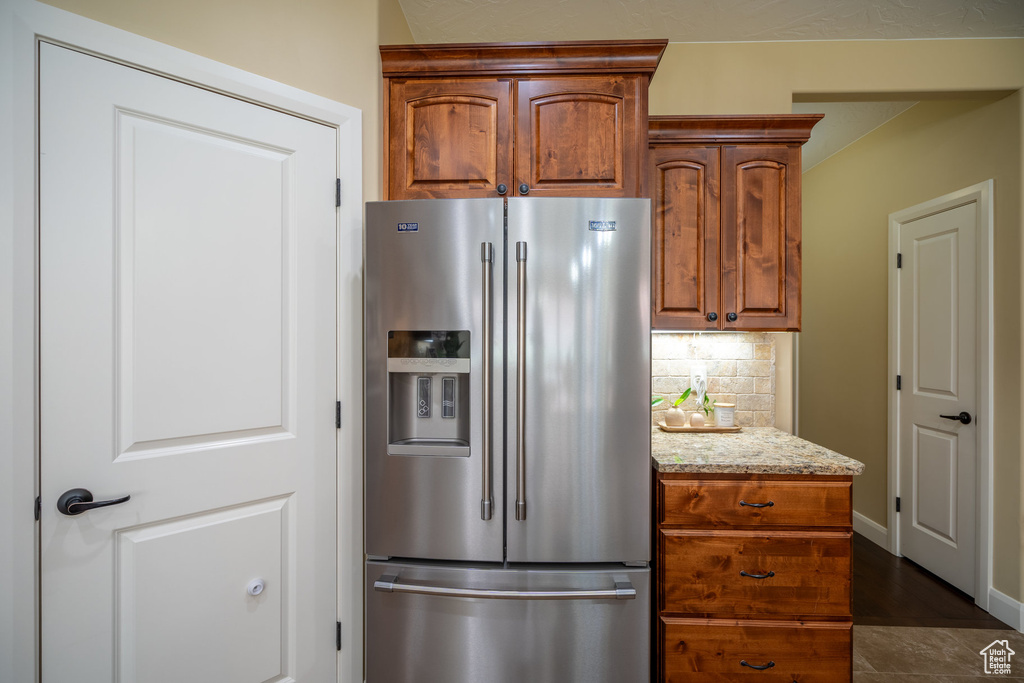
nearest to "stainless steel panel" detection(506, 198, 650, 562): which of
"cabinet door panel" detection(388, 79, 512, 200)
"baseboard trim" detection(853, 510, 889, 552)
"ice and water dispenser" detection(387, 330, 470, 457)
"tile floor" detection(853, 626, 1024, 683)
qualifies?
"ice and water dispenser" detection(387, 330, 470, 457)

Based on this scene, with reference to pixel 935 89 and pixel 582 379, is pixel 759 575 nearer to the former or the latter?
pixel 582 379

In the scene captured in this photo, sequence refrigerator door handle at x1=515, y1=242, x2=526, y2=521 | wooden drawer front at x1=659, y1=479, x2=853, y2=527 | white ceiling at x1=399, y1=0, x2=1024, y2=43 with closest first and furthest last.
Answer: refrigerator door handle at x1=515, y1=242, x2=526, y2=521 → wooden drawer front at x1=659, y1=479, x2=853, y2=527 → white ceiling at x1=399, y1=0, x2=1024, y2=43

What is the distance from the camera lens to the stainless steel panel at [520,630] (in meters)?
1.43

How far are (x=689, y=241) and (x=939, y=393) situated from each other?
6.65 feet

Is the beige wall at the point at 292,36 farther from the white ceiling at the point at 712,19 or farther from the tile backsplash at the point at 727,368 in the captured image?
the tile backsplash at the point at 727,368

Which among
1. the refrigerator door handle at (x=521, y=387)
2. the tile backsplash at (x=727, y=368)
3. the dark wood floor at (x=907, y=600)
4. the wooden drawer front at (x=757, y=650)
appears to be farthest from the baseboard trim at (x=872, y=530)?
the refrigerator door handle at (x=521, y=387)

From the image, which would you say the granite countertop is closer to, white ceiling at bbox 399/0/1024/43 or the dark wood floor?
the dark wood floor

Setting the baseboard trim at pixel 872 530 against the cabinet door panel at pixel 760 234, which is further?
the baseboard trim at pixel 872 530

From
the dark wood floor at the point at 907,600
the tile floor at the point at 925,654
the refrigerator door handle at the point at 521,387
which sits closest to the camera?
the refrigerator door handle at the point at 521,387

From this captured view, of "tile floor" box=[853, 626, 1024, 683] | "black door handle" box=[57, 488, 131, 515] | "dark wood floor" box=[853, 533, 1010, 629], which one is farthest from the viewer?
"dark wood floor" box=[853, 533, 1010, 629]

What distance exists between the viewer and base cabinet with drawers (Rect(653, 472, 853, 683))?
4.98 feet

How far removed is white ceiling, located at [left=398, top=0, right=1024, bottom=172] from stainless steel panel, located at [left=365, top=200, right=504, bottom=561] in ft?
4.10

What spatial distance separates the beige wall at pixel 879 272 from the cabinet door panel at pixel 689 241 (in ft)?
5.31

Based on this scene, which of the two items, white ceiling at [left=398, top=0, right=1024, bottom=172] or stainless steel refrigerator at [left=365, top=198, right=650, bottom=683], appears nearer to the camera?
stainless steel refrigerator at [left=365, top=198, right=650, bottom=683]
